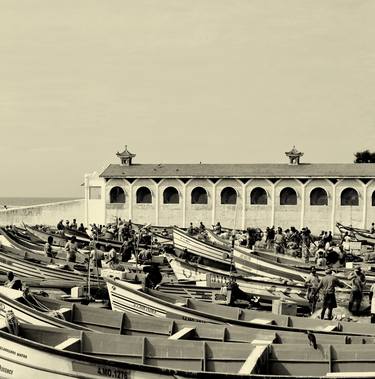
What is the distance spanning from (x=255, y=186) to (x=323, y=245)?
19.8 m

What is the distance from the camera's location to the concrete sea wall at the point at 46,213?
6911 centimetres

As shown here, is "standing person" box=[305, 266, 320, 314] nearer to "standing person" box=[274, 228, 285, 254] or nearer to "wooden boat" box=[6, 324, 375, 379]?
"wooden boat" box=[6, 324, 375, 379]

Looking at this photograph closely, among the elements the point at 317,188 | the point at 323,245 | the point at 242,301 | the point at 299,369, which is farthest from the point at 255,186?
the point at 299,369

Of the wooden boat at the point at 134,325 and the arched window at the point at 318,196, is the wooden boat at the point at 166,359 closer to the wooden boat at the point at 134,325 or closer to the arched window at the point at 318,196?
the wooden boat at the point at 134,325

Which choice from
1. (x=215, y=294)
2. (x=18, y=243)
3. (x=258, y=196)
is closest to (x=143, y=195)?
(x=258, y=196)

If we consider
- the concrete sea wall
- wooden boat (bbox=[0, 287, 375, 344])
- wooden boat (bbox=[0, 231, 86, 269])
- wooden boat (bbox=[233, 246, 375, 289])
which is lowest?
wooden boat (bbox=[0, 287, 375, 344])

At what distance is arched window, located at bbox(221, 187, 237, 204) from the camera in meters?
63.6

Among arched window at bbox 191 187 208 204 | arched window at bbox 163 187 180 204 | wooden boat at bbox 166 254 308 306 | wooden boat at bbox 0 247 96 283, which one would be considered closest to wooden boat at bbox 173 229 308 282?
wooden boat at bbox 166 254 308 306

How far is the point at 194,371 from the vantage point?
49.6ft

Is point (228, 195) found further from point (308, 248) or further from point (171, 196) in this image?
point (308, 248)

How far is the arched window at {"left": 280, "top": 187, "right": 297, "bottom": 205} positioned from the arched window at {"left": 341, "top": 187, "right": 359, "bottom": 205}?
3.49 metres

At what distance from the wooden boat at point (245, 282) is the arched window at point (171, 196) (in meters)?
32.0

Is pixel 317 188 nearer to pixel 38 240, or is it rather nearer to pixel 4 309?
pixel 38 240

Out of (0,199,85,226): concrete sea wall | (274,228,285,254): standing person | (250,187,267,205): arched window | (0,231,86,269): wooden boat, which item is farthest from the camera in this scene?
(0,199,85,226): concrete sea wall
